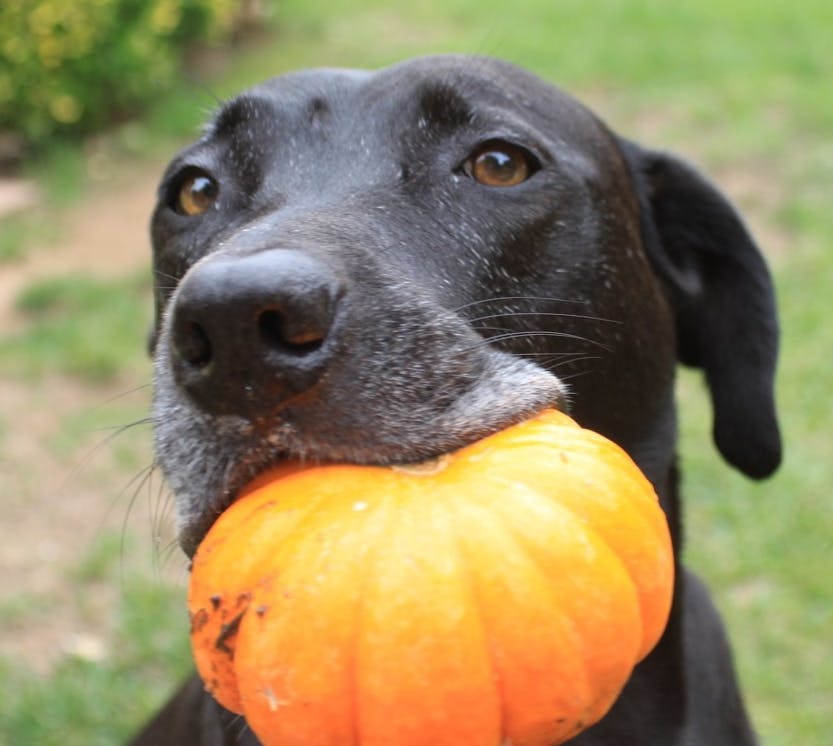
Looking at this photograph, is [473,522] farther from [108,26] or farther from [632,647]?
[108,26]

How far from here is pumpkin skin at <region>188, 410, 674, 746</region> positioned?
54.3 inches

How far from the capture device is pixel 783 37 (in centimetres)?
1086

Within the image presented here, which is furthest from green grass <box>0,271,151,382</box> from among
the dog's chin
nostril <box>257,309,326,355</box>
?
nostril <box>257,309,326,355</box>

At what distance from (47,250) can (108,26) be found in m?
2.48

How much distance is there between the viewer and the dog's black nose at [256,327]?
1.57m

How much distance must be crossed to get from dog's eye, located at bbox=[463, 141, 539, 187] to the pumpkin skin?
91cm

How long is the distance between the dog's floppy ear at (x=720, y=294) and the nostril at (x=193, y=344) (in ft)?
5.36

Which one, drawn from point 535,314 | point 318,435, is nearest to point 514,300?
point 535,314

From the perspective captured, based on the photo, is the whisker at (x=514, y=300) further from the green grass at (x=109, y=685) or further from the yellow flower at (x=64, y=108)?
the yellow flower at (x=64, y=108)

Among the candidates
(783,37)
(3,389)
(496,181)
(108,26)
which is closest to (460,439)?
(496,181)

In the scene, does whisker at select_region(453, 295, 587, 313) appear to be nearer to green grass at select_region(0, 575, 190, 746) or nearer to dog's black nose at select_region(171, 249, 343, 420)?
dog's black nose at select_region(171, 249, 343, 420)

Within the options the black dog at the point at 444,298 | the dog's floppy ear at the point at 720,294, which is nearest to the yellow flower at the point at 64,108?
the black dog at the point at 444,298

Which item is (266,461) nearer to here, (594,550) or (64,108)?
(594,550)

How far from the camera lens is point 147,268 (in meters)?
7.36
